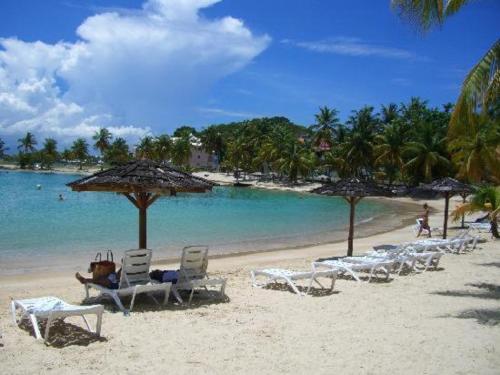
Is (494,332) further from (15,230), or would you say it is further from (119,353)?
(15,230)

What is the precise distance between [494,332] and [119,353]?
15.4 ft

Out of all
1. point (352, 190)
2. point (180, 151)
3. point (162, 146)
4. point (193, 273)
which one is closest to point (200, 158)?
point (162, 146)

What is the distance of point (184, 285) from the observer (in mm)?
8641

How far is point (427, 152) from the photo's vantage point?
5234 centimetres

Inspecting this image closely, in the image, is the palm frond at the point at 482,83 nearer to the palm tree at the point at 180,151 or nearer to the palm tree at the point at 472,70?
the palm tree at the point at 472,70

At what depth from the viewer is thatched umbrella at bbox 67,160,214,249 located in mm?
8586

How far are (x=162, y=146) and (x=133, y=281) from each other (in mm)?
84685

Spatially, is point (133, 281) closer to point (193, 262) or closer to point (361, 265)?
point (193, 262)

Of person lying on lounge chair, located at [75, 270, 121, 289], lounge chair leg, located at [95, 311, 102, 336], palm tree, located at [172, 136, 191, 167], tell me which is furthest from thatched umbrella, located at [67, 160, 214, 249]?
palm tree, located at [172, 136, 191, 167]

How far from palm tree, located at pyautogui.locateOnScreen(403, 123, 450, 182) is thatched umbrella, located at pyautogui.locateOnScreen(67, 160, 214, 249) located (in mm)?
46672

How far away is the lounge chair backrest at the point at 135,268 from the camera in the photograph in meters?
8.05

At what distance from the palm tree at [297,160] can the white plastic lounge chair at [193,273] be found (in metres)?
61.5

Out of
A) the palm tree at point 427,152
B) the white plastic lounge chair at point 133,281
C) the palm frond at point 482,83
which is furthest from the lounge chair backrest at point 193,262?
the palm tree at point 427,152

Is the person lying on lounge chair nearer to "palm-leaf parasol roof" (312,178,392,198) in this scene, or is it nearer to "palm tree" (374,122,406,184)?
"palm-leaf parasol roof" (312,178,392,198)
